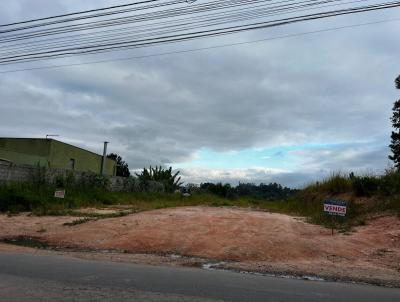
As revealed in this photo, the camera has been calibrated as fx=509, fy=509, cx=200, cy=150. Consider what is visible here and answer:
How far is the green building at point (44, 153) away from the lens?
43.1 m

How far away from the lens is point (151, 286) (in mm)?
8523

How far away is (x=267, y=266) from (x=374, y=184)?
13.8 metres

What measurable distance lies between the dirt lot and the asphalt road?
1454mm

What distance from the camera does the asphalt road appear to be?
7.78 meters

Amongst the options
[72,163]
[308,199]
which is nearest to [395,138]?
[308,199]

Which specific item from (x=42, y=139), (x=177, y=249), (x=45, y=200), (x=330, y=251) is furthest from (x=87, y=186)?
(x=330, y=251)

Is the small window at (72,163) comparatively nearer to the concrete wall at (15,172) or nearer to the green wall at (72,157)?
the green wall at (72,157)

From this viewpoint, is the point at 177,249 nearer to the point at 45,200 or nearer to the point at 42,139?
the point at 45,200

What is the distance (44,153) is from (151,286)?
39.7 metres

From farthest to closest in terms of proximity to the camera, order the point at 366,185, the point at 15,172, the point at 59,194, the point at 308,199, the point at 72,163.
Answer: the point at 72,163
the point at 308,199
the point at 15,172
the point at 59,194
the point at 366,185

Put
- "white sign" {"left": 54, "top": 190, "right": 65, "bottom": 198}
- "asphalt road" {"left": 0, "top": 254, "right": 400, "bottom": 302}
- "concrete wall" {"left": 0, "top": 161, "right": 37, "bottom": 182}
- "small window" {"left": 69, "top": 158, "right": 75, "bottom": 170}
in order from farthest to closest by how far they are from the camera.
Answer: "small window" {"left": 69, "top": 158, "right": 75, "bottom": 170} < "concrete wall" {"left": 0, "top": 161, "right": 37, "bottom": 182} < "white sign" {"left": 54, "top": 190, "right": 65, "bottom": 198} < "asphalt road" {"left": 0, "top": 254, "right": 400, "bottom": 302}

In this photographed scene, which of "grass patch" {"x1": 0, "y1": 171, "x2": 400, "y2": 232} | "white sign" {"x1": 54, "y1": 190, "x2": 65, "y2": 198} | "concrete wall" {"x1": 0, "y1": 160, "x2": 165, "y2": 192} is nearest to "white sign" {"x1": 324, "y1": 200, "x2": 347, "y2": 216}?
"grass patch" {"x1": 0, "y1": 171, "x2": 400, "y2": 232}

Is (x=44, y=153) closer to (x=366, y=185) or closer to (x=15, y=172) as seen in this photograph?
(x=15, y=172)

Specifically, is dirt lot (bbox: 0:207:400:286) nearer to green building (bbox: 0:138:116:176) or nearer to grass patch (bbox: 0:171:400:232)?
grass patch (bbox: 0:171:400:232)
